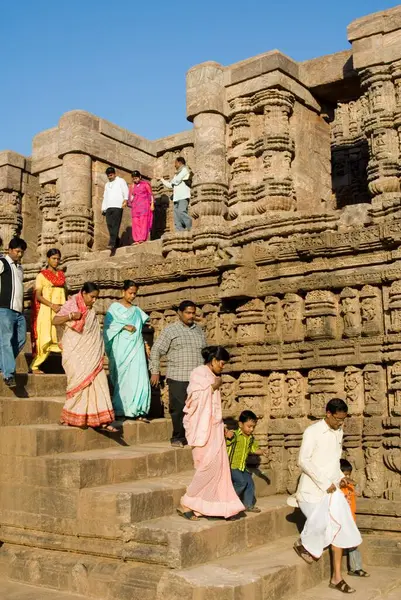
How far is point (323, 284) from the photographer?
8.05 m

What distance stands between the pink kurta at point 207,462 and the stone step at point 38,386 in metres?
2.61

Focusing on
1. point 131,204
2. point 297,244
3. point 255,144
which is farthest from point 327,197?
point 297,244

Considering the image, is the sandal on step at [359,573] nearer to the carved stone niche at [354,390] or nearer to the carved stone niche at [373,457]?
the carved stone niche at [373,457]

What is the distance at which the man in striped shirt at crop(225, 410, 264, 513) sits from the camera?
6738 millimetres

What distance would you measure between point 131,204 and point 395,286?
8.78 metres

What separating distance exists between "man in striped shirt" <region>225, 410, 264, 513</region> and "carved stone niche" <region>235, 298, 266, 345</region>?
1796 mm

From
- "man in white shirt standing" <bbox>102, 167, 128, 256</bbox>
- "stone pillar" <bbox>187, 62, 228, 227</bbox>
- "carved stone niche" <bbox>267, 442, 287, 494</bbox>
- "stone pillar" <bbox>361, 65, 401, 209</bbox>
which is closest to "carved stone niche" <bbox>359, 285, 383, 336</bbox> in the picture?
"carved stone niche" <bbox>267, 442, 287, 494</bbox>

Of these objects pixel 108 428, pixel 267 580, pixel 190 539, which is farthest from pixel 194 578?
pixel 108 428

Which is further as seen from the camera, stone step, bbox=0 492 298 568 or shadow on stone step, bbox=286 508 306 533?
shadow on stone step, bbox=286 508 306 533

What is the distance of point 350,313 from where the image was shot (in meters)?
7.85

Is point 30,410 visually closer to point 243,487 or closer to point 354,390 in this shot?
point 243,487

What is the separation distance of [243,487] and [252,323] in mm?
2324

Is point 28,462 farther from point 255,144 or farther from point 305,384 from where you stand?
point 255,144

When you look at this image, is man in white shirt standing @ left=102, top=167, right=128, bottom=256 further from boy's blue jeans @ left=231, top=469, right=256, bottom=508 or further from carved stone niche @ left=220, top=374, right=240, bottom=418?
boy's blue jeans @ left=231, top=469, right=256, bottom=508
